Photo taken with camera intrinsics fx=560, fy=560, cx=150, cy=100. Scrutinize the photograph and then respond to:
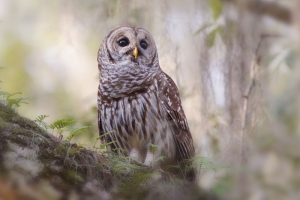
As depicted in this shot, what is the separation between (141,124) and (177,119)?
35 cm

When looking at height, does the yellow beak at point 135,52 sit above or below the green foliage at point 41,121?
above

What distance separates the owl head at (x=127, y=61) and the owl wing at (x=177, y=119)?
152 millimetres

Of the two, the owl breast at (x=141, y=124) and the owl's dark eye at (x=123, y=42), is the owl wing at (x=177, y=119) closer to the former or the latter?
the owl breast at (x=141, y=124)

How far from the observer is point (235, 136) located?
486 centimetres

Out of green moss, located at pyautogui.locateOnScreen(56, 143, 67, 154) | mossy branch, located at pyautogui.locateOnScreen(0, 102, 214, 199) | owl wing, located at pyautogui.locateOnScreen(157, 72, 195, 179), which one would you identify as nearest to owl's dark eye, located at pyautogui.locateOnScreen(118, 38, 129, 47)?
owl wing, located at pyautogui.locateOnScreen(157, 72, 195, 179)

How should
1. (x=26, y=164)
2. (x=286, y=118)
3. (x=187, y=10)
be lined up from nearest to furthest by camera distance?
(x=26, y=164) < (x=187, y=10) < (x=286, y=118)

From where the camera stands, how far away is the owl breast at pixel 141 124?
185 inches

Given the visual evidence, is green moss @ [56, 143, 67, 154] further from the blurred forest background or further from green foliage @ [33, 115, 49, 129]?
the blurred forest background

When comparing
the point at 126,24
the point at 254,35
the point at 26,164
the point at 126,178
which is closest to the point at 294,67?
the point at 254,35

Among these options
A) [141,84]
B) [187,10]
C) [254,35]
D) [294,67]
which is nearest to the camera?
[141,84]

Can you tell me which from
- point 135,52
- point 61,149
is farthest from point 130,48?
point 61,149

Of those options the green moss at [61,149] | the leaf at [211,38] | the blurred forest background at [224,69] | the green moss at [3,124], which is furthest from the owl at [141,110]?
the green moss at [3,124]

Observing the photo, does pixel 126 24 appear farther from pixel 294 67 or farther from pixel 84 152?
pixel 84 152

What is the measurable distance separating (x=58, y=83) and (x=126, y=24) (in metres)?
3.66
